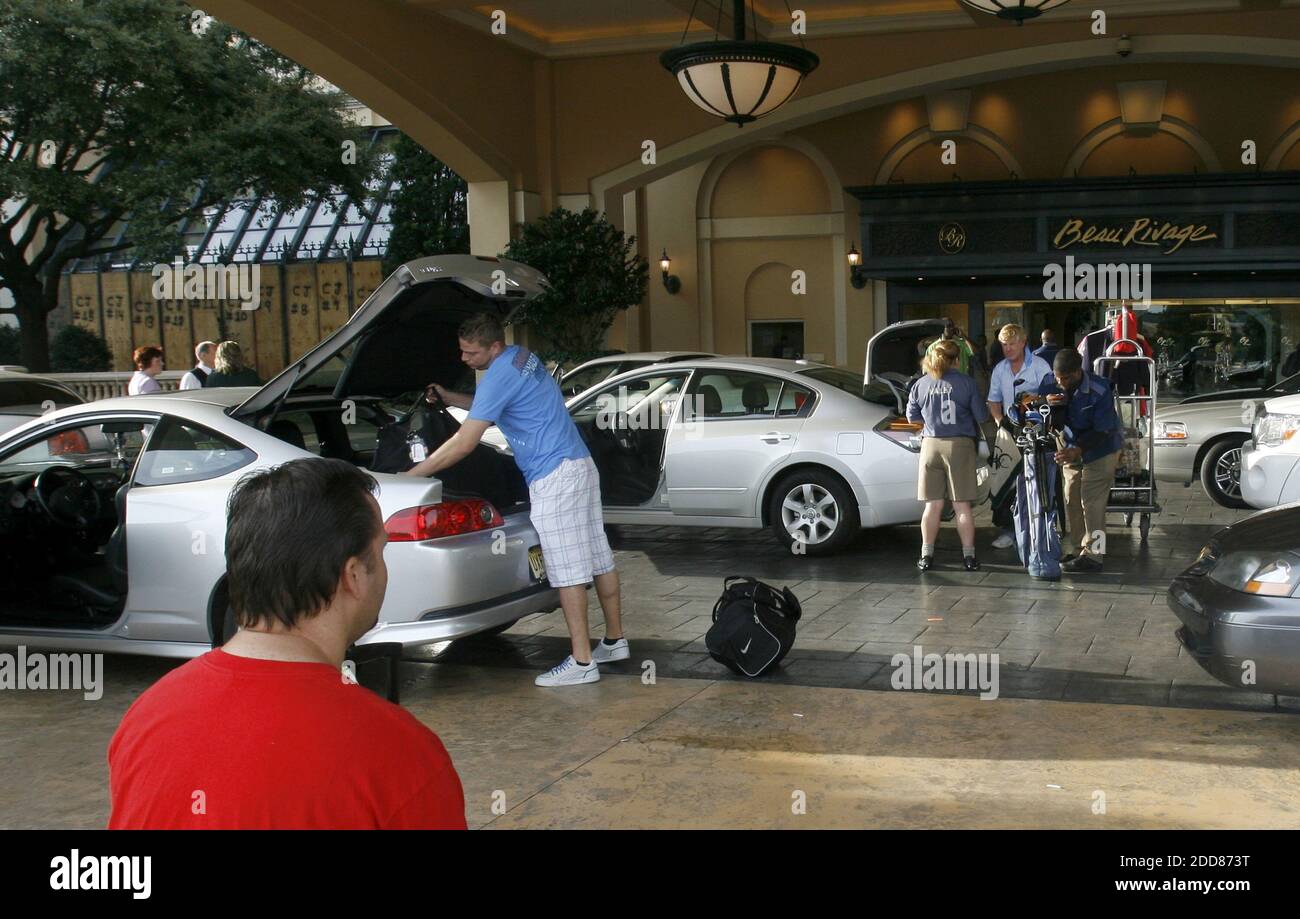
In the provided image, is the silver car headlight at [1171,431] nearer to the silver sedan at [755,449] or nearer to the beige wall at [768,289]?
the silver sedan at [755,449]

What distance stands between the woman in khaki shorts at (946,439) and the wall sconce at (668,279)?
14.6m

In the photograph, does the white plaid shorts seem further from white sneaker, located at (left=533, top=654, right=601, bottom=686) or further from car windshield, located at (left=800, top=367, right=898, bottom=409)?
car windshield, located at (left=800, top=367, right=898, bottom=409)

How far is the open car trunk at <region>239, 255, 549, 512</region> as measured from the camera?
6641 mm

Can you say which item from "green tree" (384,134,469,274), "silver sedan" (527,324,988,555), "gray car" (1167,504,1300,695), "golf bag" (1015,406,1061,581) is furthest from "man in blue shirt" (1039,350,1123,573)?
"green tree" (384,134,469,274)

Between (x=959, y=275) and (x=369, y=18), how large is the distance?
1076cm

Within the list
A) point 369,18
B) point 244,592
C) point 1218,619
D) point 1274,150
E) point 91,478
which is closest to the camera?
point 244,592

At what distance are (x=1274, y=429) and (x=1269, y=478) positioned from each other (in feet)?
1.38

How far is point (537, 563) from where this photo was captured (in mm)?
6848

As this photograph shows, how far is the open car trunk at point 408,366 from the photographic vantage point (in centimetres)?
664

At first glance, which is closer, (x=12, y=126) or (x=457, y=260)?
(x=457, y=260)

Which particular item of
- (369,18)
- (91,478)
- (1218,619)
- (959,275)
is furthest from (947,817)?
(959,275)

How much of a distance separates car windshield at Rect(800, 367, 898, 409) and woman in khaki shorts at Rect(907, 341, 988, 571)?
0.96 m

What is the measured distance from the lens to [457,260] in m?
6.72
